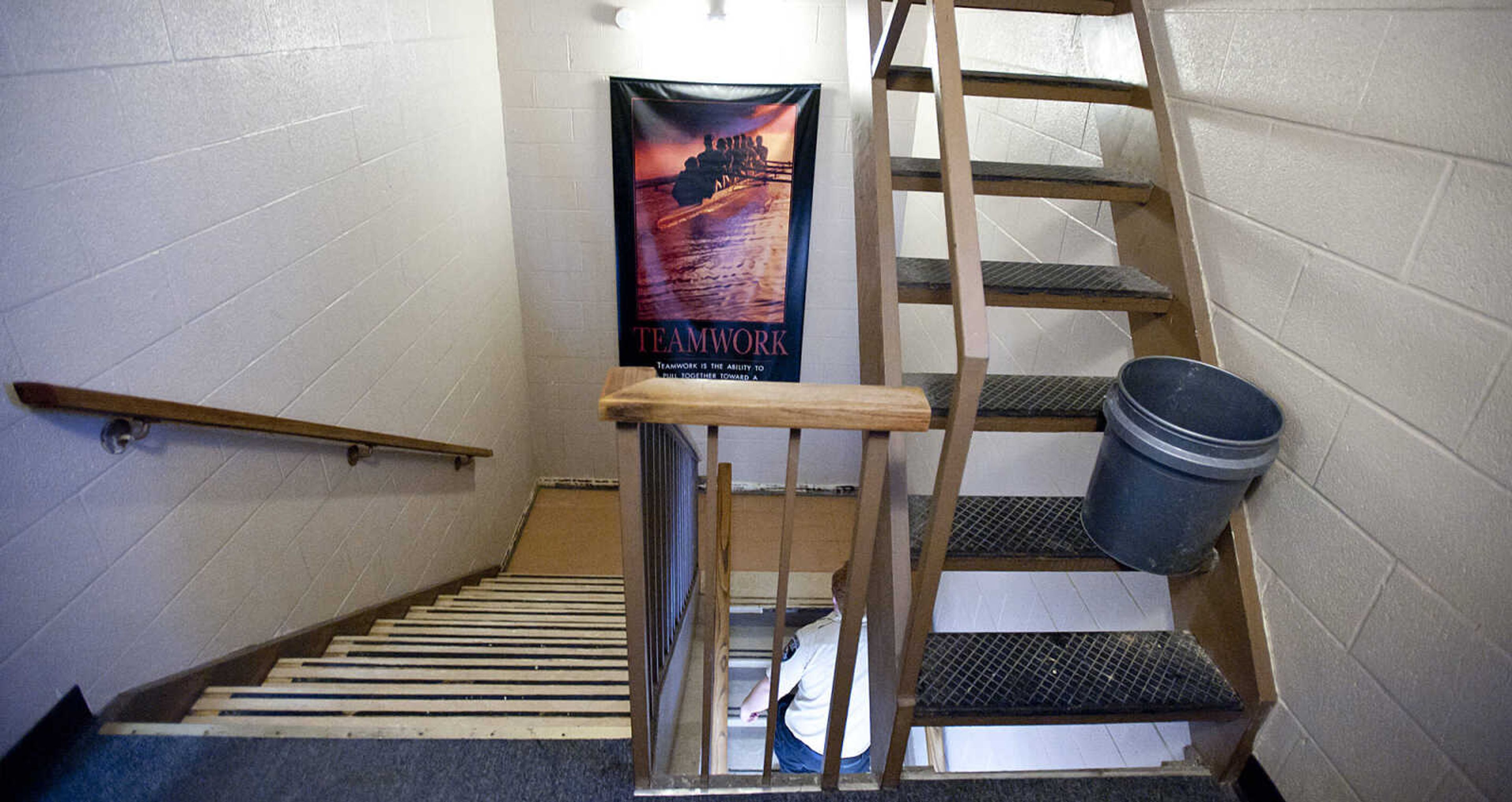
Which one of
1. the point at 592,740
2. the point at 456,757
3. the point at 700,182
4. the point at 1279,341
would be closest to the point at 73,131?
the point at 456,757

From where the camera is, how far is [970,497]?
5.97 ft

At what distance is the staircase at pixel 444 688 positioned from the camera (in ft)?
5.10

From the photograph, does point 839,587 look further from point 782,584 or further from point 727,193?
point 727,193

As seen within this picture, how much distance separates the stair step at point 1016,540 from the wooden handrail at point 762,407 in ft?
1.66

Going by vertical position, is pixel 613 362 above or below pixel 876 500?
below

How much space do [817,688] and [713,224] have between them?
2504 mm

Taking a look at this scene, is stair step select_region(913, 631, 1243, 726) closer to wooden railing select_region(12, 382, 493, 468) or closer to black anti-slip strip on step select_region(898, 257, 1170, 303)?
black anti-slip strip on step select_region(898, 257, 1170, 303)

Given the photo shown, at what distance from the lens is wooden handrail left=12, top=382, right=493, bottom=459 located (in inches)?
51.4

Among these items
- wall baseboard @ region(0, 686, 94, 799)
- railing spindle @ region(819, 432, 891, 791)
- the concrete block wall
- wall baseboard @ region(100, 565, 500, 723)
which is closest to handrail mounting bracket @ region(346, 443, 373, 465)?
wall baseboard @ region(100, 565, 500, 723)

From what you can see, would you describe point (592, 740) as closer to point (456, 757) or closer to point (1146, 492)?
point (456, 757)

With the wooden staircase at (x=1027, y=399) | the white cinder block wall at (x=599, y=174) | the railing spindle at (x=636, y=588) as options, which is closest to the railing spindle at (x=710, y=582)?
the railing spindle at (x=636, y=588)

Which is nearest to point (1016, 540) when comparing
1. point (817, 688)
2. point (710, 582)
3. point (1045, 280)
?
point (1045, 280)

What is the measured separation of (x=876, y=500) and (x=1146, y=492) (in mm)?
599

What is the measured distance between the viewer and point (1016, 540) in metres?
1.66
